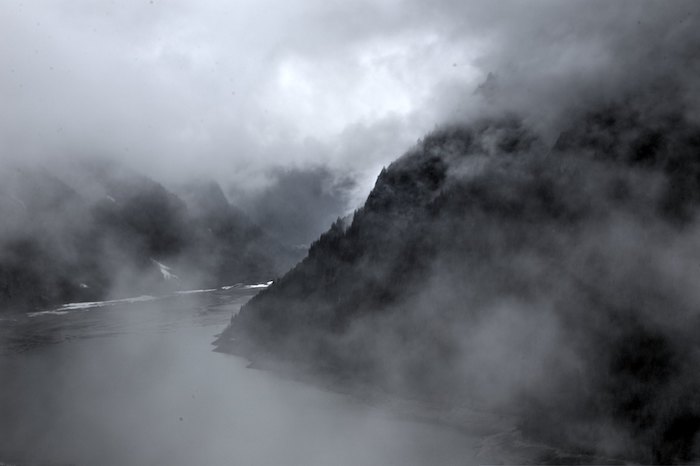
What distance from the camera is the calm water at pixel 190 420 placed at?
76.7 metres

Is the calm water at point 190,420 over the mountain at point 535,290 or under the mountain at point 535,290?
under

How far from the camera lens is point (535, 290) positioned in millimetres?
103312

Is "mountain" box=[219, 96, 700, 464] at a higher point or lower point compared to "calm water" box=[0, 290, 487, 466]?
higher

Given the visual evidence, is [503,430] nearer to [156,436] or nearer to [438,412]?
[438,412]

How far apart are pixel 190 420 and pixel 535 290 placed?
2381 inches

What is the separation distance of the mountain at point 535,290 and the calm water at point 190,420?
1135 centimetres

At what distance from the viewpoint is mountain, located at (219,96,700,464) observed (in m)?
79.3

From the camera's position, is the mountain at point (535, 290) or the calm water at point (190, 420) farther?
the mountain at point (535, 290)

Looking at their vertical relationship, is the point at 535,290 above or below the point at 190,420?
above

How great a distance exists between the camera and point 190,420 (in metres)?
91.9

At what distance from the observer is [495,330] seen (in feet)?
342

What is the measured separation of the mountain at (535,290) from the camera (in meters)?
79.3

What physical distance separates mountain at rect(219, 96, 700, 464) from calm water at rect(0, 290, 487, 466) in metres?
11.4

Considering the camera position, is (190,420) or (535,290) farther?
(535,290)
